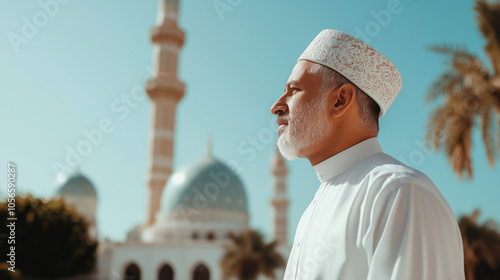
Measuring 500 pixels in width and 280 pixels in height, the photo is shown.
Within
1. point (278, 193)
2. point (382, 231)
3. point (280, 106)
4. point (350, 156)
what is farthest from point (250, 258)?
point (382, 231)

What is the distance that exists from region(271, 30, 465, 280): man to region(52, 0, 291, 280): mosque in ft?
88.5

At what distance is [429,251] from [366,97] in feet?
2.26

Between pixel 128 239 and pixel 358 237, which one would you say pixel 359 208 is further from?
pixel 128 239

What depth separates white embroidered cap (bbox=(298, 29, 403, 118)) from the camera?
1792 millimetres

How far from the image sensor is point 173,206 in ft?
99.6

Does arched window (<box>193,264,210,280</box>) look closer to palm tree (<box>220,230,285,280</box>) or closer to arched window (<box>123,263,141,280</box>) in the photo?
arched window (<box>123,263,141,280</box>)

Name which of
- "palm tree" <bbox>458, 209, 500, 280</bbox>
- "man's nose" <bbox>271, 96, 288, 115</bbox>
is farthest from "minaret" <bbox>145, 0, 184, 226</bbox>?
"man's nose" <bbox>271, 96, 288, 115</bbox>

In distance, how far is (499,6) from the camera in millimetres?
7074

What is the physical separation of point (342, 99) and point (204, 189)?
1146 inches

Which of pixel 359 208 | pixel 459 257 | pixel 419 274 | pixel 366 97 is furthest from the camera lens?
pixel 366 97

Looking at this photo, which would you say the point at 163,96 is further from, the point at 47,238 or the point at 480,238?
the point at 480,238

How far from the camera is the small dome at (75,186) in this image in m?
34.6

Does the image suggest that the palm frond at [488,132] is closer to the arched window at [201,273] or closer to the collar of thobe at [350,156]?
the collar of thobe at [350,156]

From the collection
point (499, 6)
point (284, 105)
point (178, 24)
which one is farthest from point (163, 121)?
point (284, 105)
